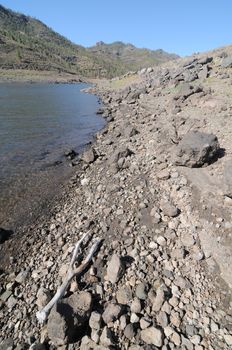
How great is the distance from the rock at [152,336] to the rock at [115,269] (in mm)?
1648

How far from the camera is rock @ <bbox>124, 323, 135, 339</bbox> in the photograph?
6012 millimetres

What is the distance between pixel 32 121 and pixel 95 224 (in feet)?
75.2

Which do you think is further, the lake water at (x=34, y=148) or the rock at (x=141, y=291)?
the lake water at (x=34, y=148)

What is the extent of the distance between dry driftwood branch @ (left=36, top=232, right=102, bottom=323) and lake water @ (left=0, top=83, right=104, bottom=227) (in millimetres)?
4226

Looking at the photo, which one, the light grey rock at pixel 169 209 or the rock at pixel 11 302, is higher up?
the light grey rock at pixel 169 209

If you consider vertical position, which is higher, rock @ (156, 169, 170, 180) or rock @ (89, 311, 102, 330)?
rock @ (156, 169, 170, 180)

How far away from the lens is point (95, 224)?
10070mm

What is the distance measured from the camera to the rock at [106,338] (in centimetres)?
582

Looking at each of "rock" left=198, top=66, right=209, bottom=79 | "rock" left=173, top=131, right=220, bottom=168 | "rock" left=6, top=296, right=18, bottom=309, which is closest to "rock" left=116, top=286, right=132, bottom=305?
"rock" left=6, top=296, right=18, bottom=309

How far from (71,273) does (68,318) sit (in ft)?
5.16

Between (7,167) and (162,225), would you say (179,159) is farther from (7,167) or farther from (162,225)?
(7,167)

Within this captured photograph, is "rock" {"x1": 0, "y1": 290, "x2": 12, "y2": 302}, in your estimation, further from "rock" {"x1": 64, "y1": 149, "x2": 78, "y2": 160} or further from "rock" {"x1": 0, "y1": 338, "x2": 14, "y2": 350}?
"rock" {"x1": 64, "y1": 149, "x2": 78, "y2": 160}

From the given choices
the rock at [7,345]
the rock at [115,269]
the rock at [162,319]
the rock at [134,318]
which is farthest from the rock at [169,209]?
the rock at [7,345]

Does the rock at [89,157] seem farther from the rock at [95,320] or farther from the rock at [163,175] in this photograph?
the rock at [95,320]
